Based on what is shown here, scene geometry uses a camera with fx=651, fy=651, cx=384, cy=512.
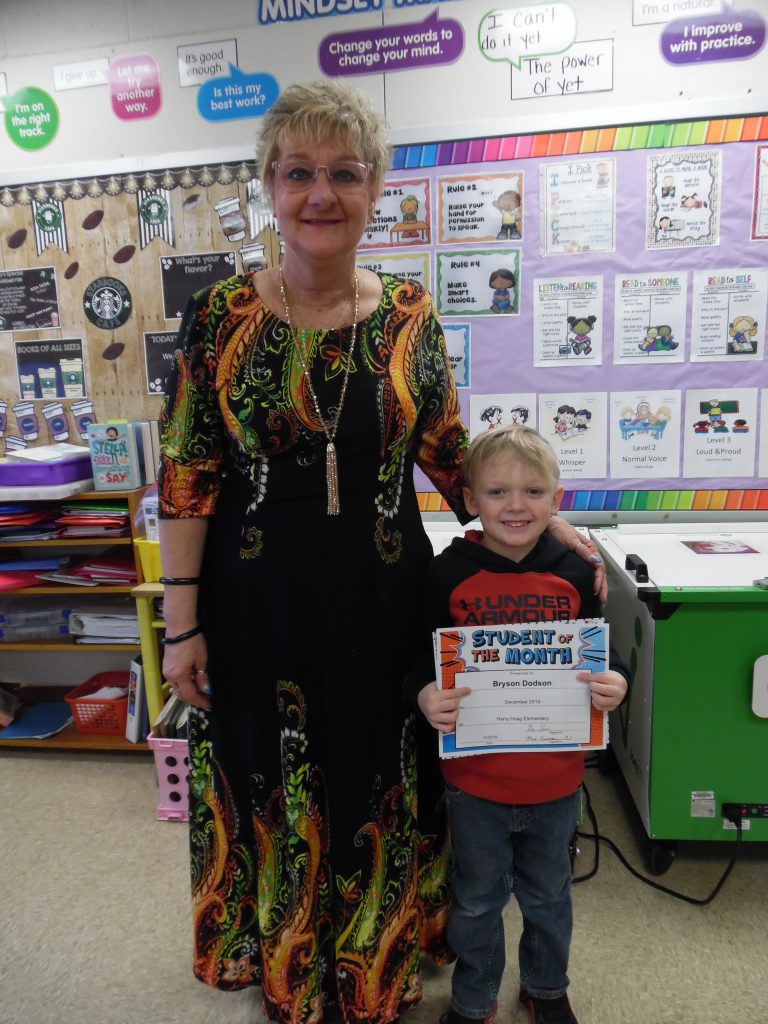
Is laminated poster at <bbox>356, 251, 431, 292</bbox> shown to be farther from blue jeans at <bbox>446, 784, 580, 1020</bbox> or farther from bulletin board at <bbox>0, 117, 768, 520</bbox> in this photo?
blue jeans at <bbox>446, 784, 580, 1020</bbox>

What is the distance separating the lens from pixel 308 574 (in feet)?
3.44

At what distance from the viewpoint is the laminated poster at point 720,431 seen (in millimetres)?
1965

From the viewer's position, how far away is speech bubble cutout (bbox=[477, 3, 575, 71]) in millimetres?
1892

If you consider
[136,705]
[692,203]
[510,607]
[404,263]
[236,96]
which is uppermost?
[236,96]

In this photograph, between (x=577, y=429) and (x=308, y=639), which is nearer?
(x=308, y=639)

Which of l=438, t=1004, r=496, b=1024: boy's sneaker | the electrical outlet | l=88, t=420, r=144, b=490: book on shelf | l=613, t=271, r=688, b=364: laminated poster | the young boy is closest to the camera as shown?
the young boy

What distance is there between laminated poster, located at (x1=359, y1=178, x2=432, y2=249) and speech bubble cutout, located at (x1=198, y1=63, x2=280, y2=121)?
512 mm

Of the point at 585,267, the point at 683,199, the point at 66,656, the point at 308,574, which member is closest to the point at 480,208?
the point at 585,267

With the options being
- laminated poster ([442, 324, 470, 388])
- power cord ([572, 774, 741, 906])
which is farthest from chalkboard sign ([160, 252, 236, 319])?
power cord ([572, 774, 741, 906])

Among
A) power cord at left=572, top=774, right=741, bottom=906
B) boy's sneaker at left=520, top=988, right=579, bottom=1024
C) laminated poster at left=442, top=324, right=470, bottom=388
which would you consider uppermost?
laminated poster at left=442, top=324, right=470, bottom=388

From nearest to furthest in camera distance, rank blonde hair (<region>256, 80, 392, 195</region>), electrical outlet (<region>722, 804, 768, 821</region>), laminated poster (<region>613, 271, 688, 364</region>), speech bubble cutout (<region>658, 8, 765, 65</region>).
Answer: blonde hair (<region>256, 80, 392, 195</region>)
electrical outlet (<region>722, 804, 768, 821</region>)
speech bubble cutout (<region>658, 8, 765, 65</region>)
laminated poster (<region>613, 271, 688, 364</region>)

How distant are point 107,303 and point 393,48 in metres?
1.24

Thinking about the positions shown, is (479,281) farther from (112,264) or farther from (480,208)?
(112,264)

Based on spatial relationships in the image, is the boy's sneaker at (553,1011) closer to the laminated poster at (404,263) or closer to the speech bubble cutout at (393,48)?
the laminated poster at (404,263)
